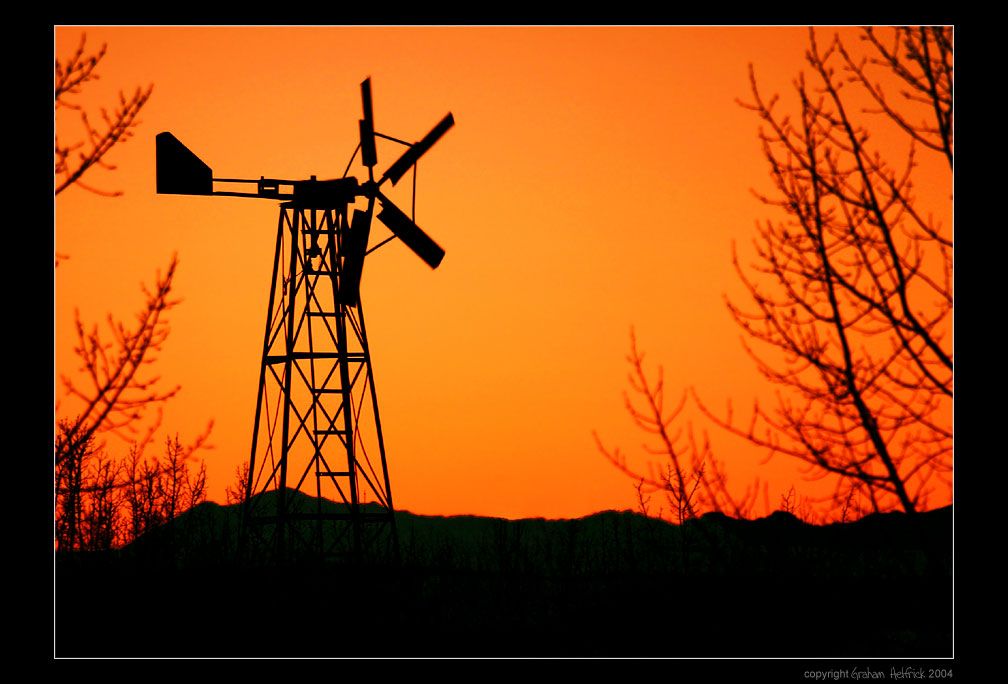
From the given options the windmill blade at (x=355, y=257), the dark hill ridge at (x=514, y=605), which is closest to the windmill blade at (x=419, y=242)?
the windmill blade at (x=355, y=257)

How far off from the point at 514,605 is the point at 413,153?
→ 359 inches

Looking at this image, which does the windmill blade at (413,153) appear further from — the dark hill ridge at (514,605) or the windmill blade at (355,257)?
the dark hill ridge at (514,605)

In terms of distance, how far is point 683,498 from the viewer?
26.4ft

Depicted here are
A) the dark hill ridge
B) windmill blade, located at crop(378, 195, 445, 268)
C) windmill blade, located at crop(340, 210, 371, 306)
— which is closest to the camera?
the dark hill ridge

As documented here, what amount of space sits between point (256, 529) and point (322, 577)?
2299 millimetres

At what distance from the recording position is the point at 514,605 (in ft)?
56.5

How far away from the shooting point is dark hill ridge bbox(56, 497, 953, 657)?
1566 cm

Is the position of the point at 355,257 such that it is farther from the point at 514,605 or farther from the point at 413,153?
the point at 514,605

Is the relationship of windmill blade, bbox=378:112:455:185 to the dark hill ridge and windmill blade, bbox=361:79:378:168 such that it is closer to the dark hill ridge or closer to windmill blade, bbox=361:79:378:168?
windmill blade, bbox=361:79:378:168

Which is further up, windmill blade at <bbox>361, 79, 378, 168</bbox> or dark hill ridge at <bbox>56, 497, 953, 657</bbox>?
windmill blade at <bbox>361, 79, 378, 168</bbox>

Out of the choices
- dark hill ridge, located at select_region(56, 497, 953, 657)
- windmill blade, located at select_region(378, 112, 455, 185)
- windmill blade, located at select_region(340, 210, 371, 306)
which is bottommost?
dark hill ridge, located at select_region(56, 497, 953, 657)

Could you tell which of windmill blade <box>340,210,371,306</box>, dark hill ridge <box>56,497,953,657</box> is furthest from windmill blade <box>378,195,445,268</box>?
dark hill ridge <box>56,497,953,657</box>

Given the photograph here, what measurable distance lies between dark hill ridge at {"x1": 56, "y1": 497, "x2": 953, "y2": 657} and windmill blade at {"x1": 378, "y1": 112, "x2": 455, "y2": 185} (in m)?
7.17

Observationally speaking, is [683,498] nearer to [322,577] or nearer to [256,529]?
[322,577]
